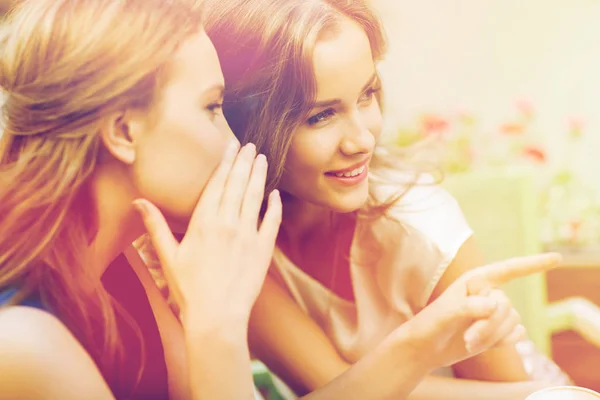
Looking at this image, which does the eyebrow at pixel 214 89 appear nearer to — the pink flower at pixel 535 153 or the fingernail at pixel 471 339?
the fingernail at pixel 471 339

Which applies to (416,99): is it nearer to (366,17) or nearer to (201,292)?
(366,17)

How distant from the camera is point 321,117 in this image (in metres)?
0.55

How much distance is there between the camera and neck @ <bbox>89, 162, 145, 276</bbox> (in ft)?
1.52

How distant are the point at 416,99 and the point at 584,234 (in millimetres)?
312

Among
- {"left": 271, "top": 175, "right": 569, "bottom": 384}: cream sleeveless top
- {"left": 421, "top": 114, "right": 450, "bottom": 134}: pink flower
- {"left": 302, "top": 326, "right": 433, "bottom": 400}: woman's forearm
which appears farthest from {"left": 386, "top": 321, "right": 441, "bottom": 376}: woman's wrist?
{"left": 421, "top": 114, "right": 450, "bottom": 134}: pink flower

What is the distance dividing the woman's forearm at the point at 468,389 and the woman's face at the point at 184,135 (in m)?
0.36

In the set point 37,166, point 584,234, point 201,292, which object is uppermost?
point 37,166

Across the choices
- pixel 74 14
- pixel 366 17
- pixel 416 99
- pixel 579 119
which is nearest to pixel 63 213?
pixel 74 14

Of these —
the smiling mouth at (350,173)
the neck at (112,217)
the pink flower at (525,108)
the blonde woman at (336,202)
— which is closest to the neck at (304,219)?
the blonde woman at (336,202)

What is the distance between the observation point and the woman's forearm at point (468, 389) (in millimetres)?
634

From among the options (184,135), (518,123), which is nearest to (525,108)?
(518,123)

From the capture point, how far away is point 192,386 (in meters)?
0.45

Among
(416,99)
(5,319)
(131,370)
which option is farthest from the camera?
(416,99)

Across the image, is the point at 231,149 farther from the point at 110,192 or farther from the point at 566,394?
the point at 566,394
